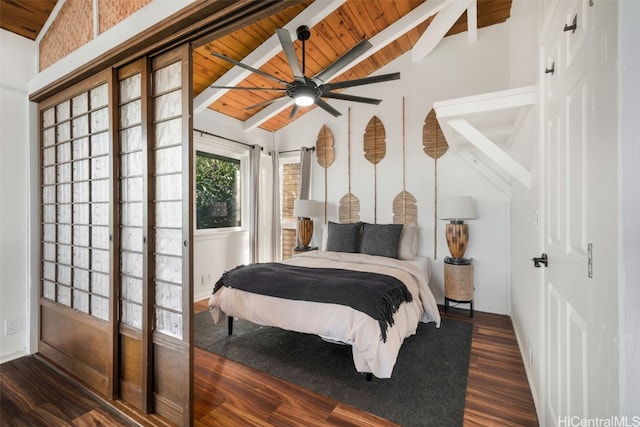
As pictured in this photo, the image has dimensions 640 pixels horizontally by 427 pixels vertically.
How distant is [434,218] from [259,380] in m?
2.88

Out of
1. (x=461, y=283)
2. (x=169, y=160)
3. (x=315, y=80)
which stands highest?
(x=315, y=80)

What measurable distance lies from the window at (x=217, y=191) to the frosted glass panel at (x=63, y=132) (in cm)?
173

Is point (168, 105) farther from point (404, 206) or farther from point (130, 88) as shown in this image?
point (404, 206)

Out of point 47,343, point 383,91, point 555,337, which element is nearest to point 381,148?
point 383,91

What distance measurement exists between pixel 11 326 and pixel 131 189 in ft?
5.95

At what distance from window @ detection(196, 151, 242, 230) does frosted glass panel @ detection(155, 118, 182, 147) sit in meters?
2.43

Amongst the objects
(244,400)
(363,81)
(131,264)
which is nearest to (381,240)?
(363,81)

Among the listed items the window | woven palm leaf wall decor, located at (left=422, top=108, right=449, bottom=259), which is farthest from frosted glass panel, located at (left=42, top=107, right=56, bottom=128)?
woven palm leaf wall decor, located at (left=422, top=108, right=449, bottom=259)

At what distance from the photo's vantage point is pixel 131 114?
6.01ft

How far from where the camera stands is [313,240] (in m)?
4.80

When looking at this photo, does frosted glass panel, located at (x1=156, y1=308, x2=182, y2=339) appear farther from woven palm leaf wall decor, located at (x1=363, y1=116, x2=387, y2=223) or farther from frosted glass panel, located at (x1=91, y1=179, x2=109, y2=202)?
woven palm leaf wall decor, located at (x1=363, y1=116, x2=387, y2=223)

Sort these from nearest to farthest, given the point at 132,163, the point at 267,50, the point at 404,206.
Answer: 1. the point at 132,163
2. the point at 267,50
3. the point at 404,206

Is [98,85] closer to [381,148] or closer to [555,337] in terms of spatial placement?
[555,337]

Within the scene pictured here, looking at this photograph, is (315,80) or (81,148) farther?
(315,80)
